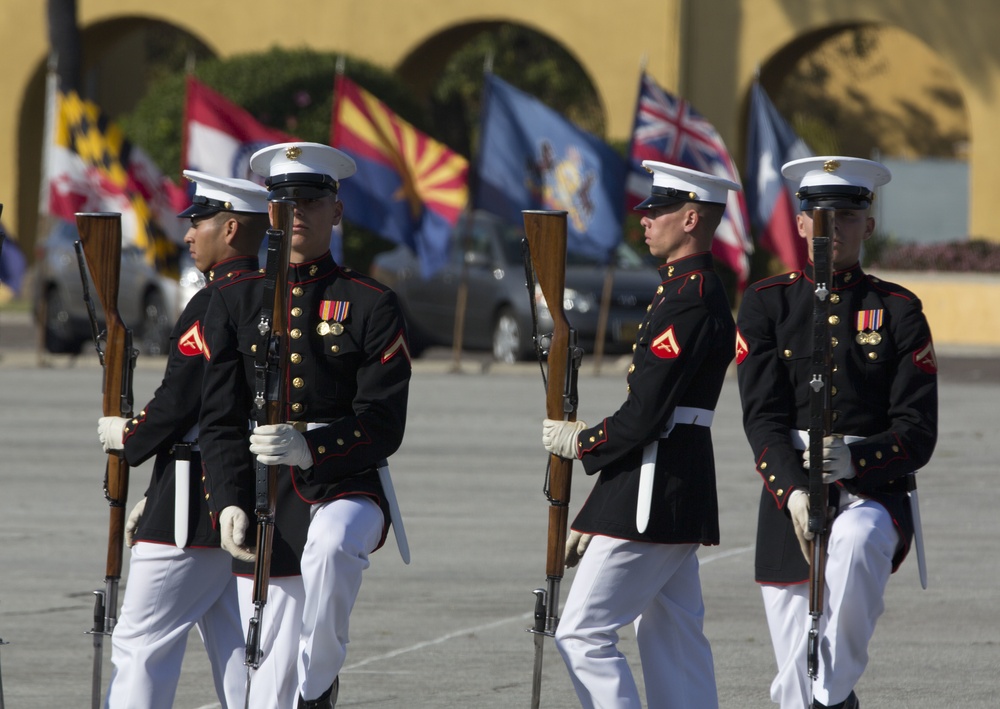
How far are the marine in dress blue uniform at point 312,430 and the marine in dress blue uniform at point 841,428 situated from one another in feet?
3.47

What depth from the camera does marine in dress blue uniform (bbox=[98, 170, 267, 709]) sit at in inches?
209

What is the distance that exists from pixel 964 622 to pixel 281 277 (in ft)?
14.3

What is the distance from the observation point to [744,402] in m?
5.27

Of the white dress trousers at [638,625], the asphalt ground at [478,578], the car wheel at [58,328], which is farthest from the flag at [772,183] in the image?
the white dress trousers at [638,625]

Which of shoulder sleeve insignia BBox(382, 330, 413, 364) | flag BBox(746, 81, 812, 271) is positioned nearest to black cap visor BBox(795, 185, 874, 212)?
shoulder sleeve insignia BBox(382, 330, 413, 364)

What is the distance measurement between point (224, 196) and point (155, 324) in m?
15.7

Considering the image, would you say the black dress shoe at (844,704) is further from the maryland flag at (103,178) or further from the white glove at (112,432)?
the maryland flag at (103,178)

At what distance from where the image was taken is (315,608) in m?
5.00

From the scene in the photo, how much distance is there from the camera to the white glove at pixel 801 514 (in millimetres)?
5055

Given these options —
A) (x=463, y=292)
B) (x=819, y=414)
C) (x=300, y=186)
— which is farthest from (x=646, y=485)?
(x=463, y=292)

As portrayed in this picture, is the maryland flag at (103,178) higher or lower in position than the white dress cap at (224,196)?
higher

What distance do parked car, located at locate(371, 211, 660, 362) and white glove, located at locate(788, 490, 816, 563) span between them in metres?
14.3

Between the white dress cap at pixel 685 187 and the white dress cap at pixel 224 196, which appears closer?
the white dress cap at pixel 685 187

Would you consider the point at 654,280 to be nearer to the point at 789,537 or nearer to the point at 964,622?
the point at 964,622
